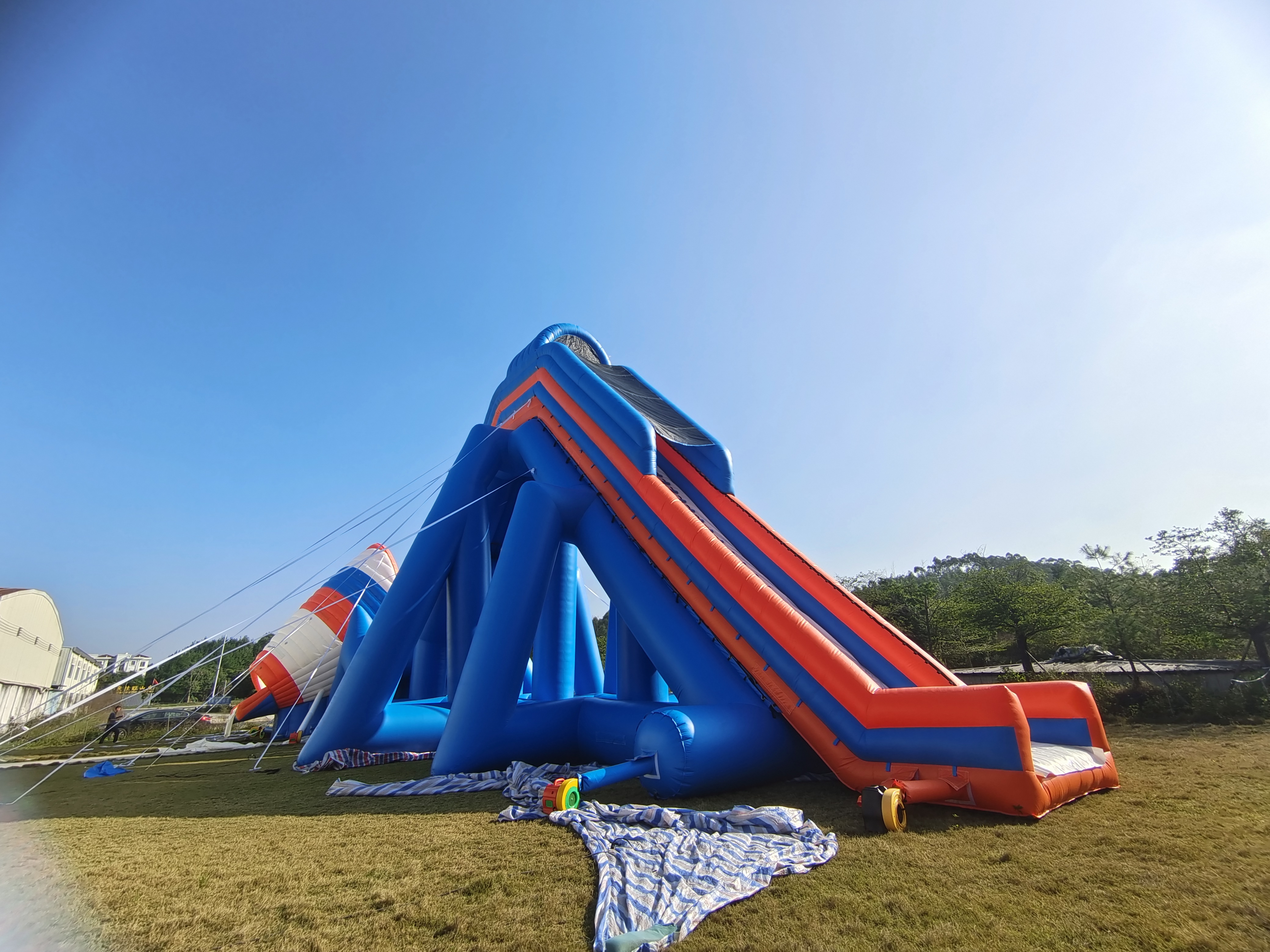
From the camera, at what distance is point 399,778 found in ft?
23.0

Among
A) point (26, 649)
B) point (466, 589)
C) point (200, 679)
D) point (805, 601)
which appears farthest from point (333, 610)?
point (200, 679)

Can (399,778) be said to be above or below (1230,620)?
below

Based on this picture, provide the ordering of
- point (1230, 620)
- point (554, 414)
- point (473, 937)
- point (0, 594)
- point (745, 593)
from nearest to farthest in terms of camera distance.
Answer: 1. point (473, 937)
2. point (745, 593)
3. point (554, 414)
4. point (1230, 620)
5. point (0, 594)

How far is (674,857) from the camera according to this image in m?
3.48

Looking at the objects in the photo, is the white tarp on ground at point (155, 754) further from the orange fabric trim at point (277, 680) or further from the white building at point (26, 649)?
the white building at point (26, 649)

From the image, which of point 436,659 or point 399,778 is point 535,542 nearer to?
point 399,778

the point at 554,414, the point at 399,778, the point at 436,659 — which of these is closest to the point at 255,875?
the point at 399,778

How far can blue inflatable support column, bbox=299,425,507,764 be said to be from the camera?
7957 mm

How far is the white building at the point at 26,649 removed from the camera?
14.1 meters

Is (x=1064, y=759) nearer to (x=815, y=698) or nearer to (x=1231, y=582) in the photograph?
(x=815, y=698)

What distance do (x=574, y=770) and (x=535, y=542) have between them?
254 cm

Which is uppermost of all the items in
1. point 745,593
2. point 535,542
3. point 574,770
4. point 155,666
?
point 535,542

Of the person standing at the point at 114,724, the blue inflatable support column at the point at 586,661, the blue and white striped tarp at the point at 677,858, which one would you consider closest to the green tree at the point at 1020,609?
the blue inflatable support column at the point at 586,661

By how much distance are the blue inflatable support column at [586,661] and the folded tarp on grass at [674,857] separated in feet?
18.9
